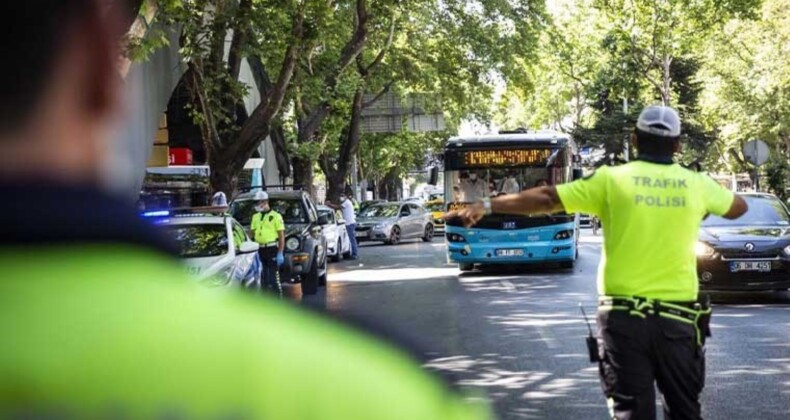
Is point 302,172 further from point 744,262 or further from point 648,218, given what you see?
point 648,218

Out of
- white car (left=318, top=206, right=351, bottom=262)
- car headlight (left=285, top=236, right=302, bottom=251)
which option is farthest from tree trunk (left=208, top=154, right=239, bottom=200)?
car headlight (left=285, top=236, right=302, bottom=251)

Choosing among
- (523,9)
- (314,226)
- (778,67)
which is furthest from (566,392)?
(778,67)

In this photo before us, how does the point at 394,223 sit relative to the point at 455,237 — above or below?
above

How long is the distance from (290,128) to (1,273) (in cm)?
3783

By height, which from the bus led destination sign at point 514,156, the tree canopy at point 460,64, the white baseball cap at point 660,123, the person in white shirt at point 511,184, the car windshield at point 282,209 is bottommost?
the car windshield at point 282,209

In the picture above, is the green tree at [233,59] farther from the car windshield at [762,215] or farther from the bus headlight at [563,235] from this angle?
the car windshield at [762,215]

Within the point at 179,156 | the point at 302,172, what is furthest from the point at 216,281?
the point at 302,172

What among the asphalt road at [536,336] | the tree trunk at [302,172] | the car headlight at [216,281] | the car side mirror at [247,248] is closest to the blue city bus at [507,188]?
the asphalt road at [536,336]

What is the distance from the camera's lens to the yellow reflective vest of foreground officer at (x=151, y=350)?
89 cm

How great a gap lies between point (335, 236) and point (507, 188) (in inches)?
269

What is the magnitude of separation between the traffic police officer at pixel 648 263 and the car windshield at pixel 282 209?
1298 cm

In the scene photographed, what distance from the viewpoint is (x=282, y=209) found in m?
17.1

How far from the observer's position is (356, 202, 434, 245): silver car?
31.9 meters

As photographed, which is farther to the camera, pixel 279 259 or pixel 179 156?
pixel 179 156
